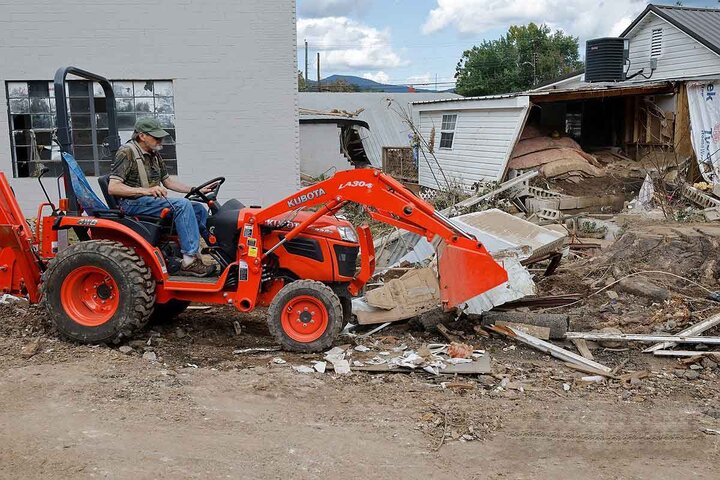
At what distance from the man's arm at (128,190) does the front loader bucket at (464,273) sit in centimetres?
257

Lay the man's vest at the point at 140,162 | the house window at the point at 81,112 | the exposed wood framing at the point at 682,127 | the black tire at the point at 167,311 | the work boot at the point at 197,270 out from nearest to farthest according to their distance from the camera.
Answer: the man's vest at the point at 140,162 < the work boot at the point at 197,270 < the black tire at the point at 167,311 < the house window at the point at 81,112 < the exposed wood framing at the point at 682,127

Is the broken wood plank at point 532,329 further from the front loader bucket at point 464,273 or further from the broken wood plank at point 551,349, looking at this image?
the front loader bucket at point 464,273

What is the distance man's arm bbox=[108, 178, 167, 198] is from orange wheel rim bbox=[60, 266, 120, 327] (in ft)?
2.35

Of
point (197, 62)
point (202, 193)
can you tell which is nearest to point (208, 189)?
point (202, 193)

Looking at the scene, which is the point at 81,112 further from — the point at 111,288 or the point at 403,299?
the point at 403,299

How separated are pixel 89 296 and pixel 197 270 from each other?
1052 mm

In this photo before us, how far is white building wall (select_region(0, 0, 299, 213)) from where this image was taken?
14.2m

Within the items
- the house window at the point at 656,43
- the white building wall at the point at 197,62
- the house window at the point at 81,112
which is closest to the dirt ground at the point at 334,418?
the white building wall at the point at 197,62

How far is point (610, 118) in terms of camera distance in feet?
60.6

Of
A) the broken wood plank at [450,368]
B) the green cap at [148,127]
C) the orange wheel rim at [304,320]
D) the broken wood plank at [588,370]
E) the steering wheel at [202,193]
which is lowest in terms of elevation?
the broken wood plank at [588,370]

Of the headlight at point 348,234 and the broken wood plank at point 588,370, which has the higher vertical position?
the headlight at point 348,234

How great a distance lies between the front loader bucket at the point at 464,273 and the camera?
6.10 meters

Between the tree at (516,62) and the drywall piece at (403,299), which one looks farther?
the tree at (516,62)

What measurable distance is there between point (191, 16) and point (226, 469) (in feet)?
39.4
